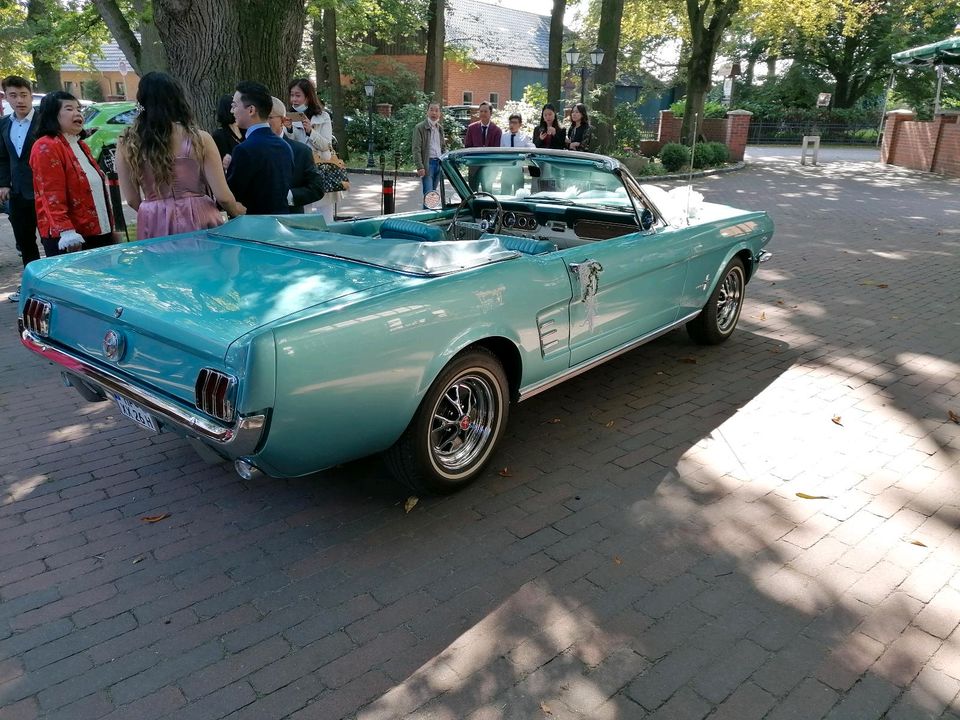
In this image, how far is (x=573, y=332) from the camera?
13.2 ft

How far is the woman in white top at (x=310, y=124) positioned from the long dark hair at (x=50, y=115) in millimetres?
2255

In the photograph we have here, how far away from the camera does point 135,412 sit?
317cm

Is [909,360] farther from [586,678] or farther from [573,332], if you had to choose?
[586,678]

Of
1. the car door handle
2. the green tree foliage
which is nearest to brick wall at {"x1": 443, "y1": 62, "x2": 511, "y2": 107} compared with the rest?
the green tree foliage

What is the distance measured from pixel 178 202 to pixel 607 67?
55.2 feet

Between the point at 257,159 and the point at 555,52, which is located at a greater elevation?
the point at 555,52

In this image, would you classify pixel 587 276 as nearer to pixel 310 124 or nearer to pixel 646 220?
pixel 646 220

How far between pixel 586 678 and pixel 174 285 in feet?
7.57

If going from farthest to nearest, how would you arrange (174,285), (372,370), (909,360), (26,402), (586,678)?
(909,360) → (26,402) → (174,285) → (372,370) → (586,678)

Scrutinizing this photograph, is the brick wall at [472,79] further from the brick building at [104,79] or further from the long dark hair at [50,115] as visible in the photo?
the long dark hair at [50,115]

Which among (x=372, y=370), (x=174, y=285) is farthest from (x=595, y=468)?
(x=174, y=285)

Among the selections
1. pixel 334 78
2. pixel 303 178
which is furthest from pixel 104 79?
pixel 303 178

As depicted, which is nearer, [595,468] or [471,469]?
[471,469]

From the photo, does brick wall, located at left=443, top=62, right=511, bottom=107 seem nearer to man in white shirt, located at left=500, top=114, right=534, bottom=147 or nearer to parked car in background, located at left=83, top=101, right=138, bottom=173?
parked car in background, located at left=83, top=101, right=138, bottom=173
